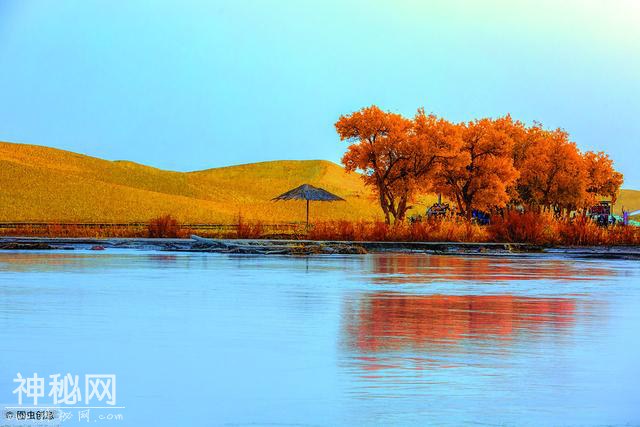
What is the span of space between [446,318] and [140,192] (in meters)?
75.4

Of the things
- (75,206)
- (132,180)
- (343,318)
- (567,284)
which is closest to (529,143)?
(75,206)

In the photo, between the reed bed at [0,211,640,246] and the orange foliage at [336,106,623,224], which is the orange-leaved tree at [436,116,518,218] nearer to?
the orange foliage at [336,106,623,224]

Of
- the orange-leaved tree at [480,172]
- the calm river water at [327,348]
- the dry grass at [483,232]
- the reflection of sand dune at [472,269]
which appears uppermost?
the orange-leaved tree at [480,172]

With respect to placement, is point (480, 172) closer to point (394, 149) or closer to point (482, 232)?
point (394, 149)

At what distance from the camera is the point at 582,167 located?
238ft

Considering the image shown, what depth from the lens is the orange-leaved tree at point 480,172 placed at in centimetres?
5831

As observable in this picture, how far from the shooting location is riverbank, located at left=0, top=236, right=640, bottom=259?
27.9 m

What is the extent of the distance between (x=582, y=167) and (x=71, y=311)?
212 feet

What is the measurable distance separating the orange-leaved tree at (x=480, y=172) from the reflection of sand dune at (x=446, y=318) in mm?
43413

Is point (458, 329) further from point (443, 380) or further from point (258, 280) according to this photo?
point (258, 280)

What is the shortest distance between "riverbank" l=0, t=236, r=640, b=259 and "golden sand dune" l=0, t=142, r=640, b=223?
28103 mm

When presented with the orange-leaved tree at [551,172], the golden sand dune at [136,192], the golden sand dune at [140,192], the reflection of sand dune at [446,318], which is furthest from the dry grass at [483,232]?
the orange-leaved tree at [551,172]

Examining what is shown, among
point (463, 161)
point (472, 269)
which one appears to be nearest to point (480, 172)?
point (463, 161)

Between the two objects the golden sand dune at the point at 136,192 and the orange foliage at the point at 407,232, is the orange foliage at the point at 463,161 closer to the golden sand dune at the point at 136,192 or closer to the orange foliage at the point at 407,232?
the golden sand dune at the point at 136,192
